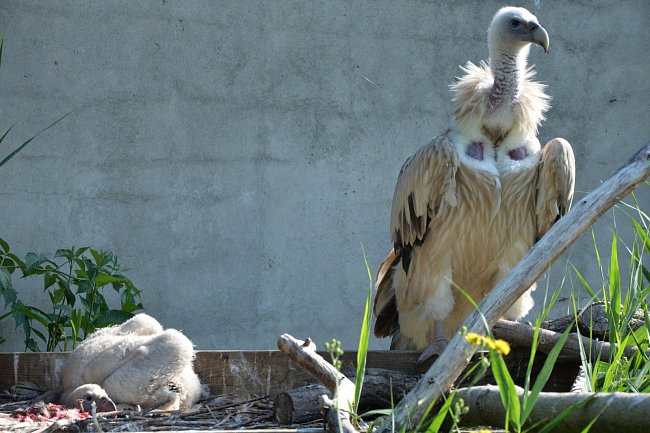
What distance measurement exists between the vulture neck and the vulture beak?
12 centimetres

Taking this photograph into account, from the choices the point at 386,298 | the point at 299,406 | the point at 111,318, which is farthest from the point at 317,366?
the point at 111,318

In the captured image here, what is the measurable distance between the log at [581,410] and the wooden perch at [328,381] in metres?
0.32

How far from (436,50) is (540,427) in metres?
4.20

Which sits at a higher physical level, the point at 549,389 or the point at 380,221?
the point at 380,221

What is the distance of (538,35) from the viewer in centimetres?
454

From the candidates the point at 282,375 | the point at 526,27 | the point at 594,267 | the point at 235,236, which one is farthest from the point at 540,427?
the point at 594,267

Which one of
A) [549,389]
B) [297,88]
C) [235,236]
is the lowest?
[549,389]

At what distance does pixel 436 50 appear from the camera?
658cm

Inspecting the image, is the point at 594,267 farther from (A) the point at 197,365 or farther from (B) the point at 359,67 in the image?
(A) the point at 197,365

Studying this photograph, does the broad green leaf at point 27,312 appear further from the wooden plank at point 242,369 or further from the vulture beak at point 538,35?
the vulture beak at point 538,35

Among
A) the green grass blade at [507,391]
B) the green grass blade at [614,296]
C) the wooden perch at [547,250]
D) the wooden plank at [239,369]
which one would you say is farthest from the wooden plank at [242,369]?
the green grass blade at [507,391]

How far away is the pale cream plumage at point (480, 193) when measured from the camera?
4441mm

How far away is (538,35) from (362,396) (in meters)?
1.84

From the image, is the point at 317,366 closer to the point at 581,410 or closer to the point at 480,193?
the point at 581,410
